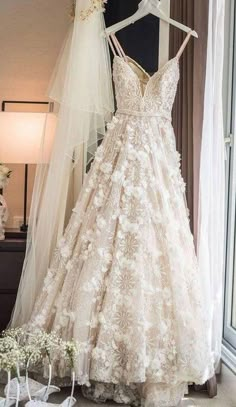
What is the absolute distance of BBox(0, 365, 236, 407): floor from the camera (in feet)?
7.10

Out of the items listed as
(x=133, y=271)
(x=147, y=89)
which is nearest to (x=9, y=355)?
(x=133, y=271)

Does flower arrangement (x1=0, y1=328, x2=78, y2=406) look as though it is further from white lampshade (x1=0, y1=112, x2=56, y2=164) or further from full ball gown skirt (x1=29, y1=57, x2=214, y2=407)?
white lampshade (x1=0, y1=112, x2=56, y2=164)

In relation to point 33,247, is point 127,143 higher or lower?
higher

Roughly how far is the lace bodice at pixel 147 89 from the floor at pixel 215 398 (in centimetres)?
120

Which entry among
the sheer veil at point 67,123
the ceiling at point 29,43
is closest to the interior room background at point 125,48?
the ceiling at point 29,43

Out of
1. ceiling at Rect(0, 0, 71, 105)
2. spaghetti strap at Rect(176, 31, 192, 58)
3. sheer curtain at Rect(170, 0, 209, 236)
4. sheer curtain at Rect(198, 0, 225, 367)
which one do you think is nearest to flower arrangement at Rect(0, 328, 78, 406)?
sheer curtain at Rect(198, 0, 225, 367)

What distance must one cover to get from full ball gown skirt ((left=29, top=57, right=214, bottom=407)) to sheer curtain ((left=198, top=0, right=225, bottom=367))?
92 millimetres

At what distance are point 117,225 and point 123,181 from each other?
189mm

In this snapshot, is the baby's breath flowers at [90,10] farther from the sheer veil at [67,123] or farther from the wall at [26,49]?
the wall at [26,49]

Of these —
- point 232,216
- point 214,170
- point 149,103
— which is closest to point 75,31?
point 149,103

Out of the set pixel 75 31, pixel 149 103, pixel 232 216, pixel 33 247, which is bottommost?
pixel 33 247

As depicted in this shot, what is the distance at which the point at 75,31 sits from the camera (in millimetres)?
2357

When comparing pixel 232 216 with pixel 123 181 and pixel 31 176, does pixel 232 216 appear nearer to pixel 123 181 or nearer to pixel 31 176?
pixel 123 181

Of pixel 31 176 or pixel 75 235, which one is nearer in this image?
pixel 75 235
